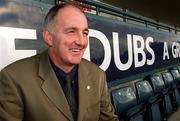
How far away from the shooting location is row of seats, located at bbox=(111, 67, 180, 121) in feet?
9.80

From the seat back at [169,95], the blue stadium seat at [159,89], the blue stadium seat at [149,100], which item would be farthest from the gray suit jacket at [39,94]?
the seat back at [169,95]

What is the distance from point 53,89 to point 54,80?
6 cm

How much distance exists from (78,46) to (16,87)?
43 cm

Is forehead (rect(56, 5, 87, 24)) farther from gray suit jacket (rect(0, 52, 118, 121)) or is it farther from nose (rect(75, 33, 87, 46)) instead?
gray suit jacket (rect(0, 52, 118, 121))

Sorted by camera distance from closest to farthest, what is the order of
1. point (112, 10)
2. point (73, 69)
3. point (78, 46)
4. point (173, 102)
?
point (78, 46)
point (73, 69)
point (112, 10)
point (173, 102)

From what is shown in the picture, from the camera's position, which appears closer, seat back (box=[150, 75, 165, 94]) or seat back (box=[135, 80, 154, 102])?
seat back (box=[135, 80, 154, 102])

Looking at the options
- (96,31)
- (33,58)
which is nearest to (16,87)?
(33,58)

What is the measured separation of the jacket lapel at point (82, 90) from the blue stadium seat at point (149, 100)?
199 centimetres

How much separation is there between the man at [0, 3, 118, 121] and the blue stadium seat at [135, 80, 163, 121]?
197cm

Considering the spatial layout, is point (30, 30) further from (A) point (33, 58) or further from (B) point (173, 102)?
(B) point (173, 102)

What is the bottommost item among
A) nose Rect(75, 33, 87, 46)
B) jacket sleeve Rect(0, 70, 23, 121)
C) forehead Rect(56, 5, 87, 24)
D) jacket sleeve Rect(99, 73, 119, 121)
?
jacket sleeve Rect(99, 73, 119, 121)

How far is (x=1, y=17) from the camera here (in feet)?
5.84

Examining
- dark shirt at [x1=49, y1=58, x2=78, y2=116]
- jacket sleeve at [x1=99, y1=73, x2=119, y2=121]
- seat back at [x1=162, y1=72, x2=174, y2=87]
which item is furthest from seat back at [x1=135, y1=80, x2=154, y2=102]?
dark shirt at [x1=49, y1=58, x2=78, y2=116]

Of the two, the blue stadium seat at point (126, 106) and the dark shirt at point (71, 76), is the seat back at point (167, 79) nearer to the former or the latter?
the blue stadium seat at point (126, 106)
